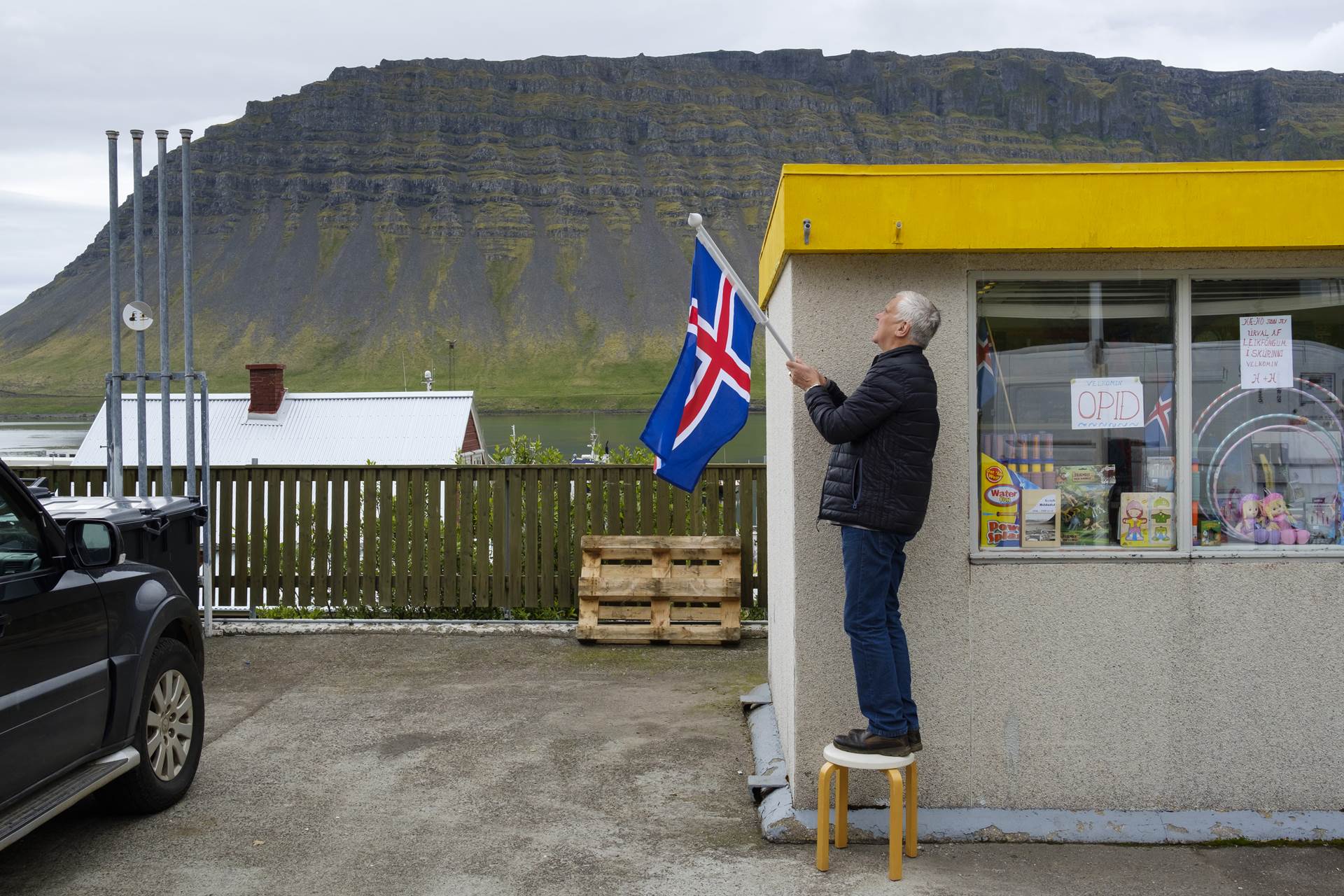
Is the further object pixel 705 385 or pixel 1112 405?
pixel 705 385

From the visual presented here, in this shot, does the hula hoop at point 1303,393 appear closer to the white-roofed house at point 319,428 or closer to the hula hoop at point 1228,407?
the hula hoop at point 1228,407

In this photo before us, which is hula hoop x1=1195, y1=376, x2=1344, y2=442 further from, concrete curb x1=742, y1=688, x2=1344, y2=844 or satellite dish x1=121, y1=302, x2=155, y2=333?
satellite dish x1=121, y1=302, x2=155, y2=333

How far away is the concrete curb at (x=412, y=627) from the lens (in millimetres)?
9180

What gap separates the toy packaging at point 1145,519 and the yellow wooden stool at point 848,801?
4.54 feet

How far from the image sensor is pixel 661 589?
8898 millimetres

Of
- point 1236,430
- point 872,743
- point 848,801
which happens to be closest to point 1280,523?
point 1236,430

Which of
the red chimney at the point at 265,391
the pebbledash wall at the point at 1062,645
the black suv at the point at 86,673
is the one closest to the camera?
the black suv at the point at 86,673

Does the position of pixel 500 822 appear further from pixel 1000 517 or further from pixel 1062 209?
pixel 1062 209

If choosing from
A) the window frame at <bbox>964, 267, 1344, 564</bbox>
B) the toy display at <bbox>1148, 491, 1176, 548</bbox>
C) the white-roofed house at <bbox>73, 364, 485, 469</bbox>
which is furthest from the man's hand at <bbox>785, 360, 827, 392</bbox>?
the white-roofed house at <bbox>73, 364, 485, 469</bbox>

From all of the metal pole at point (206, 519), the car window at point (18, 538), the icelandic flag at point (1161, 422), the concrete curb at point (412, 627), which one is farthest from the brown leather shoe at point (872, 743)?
the metal pole at point (206, 519)

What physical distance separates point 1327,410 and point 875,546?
224 centimetres

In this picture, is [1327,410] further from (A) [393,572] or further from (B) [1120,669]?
(A) [393,572]

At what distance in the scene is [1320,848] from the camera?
4699mm

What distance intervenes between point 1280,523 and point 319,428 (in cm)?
3033
